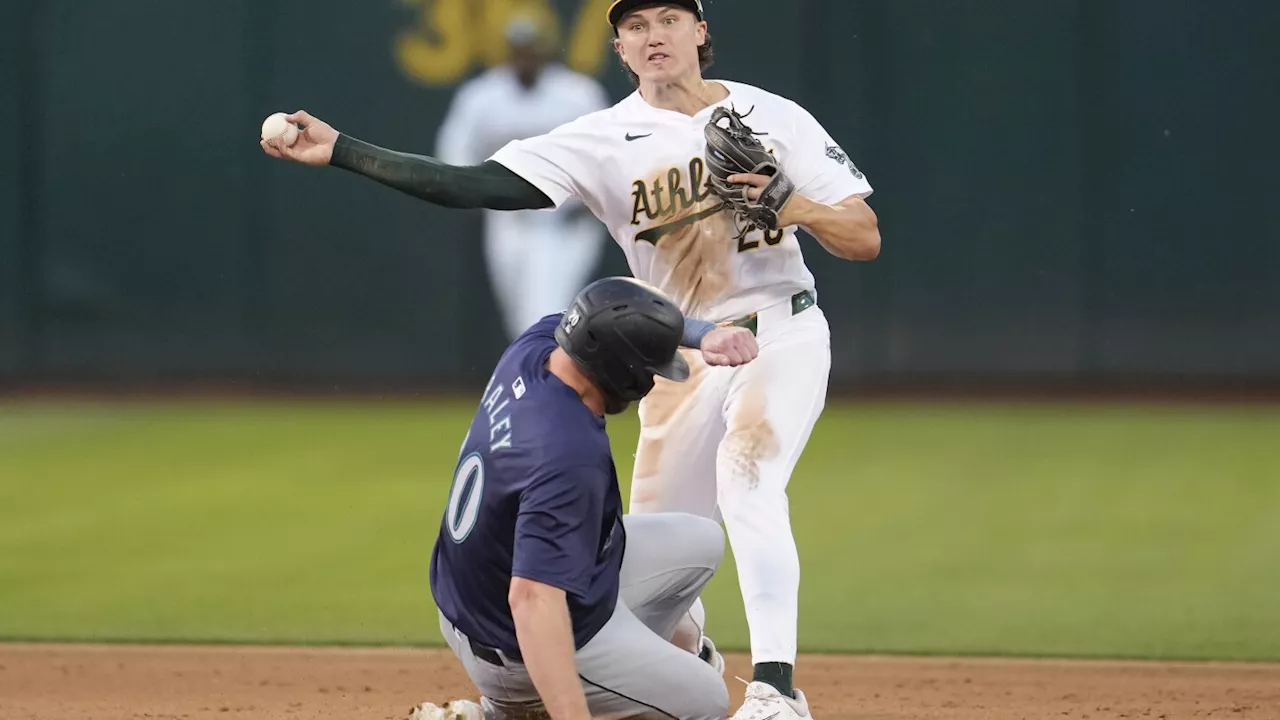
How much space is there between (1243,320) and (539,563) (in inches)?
385

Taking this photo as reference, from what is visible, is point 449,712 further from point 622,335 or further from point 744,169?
point 744,169

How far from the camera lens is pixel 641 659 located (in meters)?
4.19

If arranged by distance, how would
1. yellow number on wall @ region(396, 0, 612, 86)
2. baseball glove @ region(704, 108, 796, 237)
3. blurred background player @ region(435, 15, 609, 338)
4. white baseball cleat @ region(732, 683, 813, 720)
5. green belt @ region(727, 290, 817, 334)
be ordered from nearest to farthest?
white baseball cleat @ region(732, 683, 813, 720) → baseball glove @ region(704, 108, 796, 237) → green belt @ region(727, 290, 817, 334) → blurred background player @ region(435, 15, 609, 338) → yellow number on wall @ region(396, 0, 612, 86)

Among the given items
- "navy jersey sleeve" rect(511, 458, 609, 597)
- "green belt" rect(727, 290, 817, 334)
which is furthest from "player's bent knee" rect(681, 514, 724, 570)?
"navy jersey sleeve" rect(511, 458, 609, 597)

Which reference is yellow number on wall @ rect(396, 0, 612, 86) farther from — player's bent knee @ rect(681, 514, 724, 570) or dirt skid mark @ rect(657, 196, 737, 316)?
player's bent knee @ rect(681, 514, 724, 570)

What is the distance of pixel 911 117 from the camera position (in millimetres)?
12609

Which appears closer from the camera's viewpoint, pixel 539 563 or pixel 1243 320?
pixel 539 563

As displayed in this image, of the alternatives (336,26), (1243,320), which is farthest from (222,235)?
(1243,320)

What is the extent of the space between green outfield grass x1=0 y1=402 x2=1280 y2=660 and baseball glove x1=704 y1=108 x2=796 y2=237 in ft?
6.75

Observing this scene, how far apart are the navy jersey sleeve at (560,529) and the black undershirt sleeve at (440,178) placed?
104 centimetres

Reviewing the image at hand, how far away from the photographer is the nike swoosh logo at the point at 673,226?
487 centimetres

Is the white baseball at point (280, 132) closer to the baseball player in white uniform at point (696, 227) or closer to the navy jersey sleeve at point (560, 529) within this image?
the baseball player in white uniform at point (696, 227)

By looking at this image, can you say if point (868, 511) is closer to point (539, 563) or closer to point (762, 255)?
point (762, 255)

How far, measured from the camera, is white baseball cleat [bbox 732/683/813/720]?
175 inches
